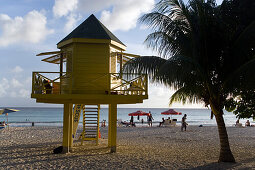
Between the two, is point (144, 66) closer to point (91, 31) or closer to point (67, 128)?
point (91, 31)

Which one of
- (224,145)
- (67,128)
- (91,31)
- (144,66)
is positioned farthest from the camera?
(91,31)

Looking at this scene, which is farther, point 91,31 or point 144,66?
point 91,31

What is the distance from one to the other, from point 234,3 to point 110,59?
19.0 ft

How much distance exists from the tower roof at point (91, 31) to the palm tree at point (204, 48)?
246cm

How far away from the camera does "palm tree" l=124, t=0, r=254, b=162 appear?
382 inches

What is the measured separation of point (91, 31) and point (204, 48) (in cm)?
531

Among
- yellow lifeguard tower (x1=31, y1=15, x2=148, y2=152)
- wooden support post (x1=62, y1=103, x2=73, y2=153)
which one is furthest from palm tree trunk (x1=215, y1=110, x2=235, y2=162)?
wooden support post (x1=62, y1=103, x2=73, y2=153)

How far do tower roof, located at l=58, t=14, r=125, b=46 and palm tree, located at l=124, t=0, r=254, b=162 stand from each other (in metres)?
2.46

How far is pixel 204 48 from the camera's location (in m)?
10.2

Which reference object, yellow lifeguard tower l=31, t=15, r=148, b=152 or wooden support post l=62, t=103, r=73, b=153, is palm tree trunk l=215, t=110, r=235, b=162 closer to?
yellow lifeguard tower l=31, t=15, r=148, b=152

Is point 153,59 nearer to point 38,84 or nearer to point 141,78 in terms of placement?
point 141,78

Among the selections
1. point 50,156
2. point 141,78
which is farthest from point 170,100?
point 50,156

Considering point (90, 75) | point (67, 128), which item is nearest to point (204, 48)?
point (90, 75)

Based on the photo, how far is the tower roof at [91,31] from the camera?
11836mm
